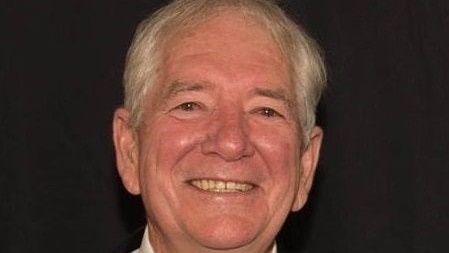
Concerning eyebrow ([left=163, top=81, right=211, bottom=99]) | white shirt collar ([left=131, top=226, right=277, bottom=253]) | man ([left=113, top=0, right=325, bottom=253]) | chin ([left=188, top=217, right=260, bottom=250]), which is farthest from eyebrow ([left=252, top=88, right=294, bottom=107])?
white shirt collar ([left=131, top=226, right=277, bottom=253])

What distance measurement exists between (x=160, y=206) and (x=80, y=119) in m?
0.59

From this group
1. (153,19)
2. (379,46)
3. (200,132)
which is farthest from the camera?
(379,46)

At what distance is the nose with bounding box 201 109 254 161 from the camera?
1874 millimetres

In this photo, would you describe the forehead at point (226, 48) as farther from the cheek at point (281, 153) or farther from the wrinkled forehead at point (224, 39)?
the cheek at point (281, 153)

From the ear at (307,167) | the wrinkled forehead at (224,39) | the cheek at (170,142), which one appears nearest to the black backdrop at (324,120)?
the ear at (307,167)

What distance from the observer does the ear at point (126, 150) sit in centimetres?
206

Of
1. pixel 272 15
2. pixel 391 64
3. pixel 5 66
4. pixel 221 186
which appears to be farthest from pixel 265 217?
pixel 5 66

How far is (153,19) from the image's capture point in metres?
2.04

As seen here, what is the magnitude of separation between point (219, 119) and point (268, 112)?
129 mm

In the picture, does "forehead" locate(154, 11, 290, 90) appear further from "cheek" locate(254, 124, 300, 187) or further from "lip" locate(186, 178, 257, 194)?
"lip" locate(186, 178, 257, 194)

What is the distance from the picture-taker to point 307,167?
2.12 m

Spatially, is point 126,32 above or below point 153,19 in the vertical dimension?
below

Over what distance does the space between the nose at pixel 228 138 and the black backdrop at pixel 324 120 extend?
61cm

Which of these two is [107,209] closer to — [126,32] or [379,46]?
[126,32]
